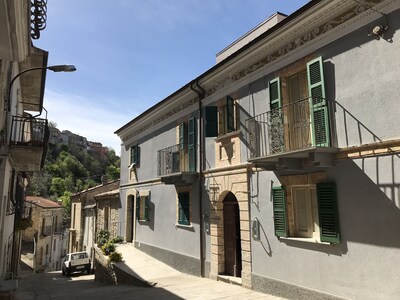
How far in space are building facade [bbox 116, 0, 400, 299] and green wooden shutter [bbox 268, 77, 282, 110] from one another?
4 cm

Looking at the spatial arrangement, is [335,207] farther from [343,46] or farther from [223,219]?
[223,219]

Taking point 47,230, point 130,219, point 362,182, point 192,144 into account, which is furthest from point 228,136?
point 47,230

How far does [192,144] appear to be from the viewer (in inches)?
495

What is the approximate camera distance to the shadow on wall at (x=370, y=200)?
19.5 feet

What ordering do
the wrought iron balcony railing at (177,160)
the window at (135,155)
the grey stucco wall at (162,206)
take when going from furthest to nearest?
the window at (135,155), the wrought iron balcony railing at (177,160), the grey stucco wall at (162,206)

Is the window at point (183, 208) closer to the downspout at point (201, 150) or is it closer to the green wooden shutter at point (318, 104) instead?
the downspout at point (201, 150)

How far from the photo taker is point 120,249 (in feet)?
56.3

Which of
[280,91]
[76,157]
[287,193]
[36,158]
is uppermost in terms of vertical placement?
[76,157]

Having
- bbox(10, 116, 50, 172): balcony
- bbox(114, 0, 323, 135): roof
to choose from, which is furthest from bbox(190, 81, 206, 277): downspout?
bbox(10, 116, 50, 172): balcony

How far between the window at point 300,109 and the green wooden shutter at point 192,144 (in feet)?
14.3

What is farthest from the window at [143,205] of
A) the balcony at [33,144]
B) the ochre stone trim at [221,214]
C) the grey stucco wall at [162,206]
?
the balcony at [33,144]

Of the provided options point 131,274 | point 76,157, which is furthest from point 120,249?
point 76,157

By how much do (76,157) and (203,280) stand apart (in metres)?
87.1

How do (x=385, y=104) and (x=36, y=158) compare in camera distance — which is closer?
(x=385, y=104)
